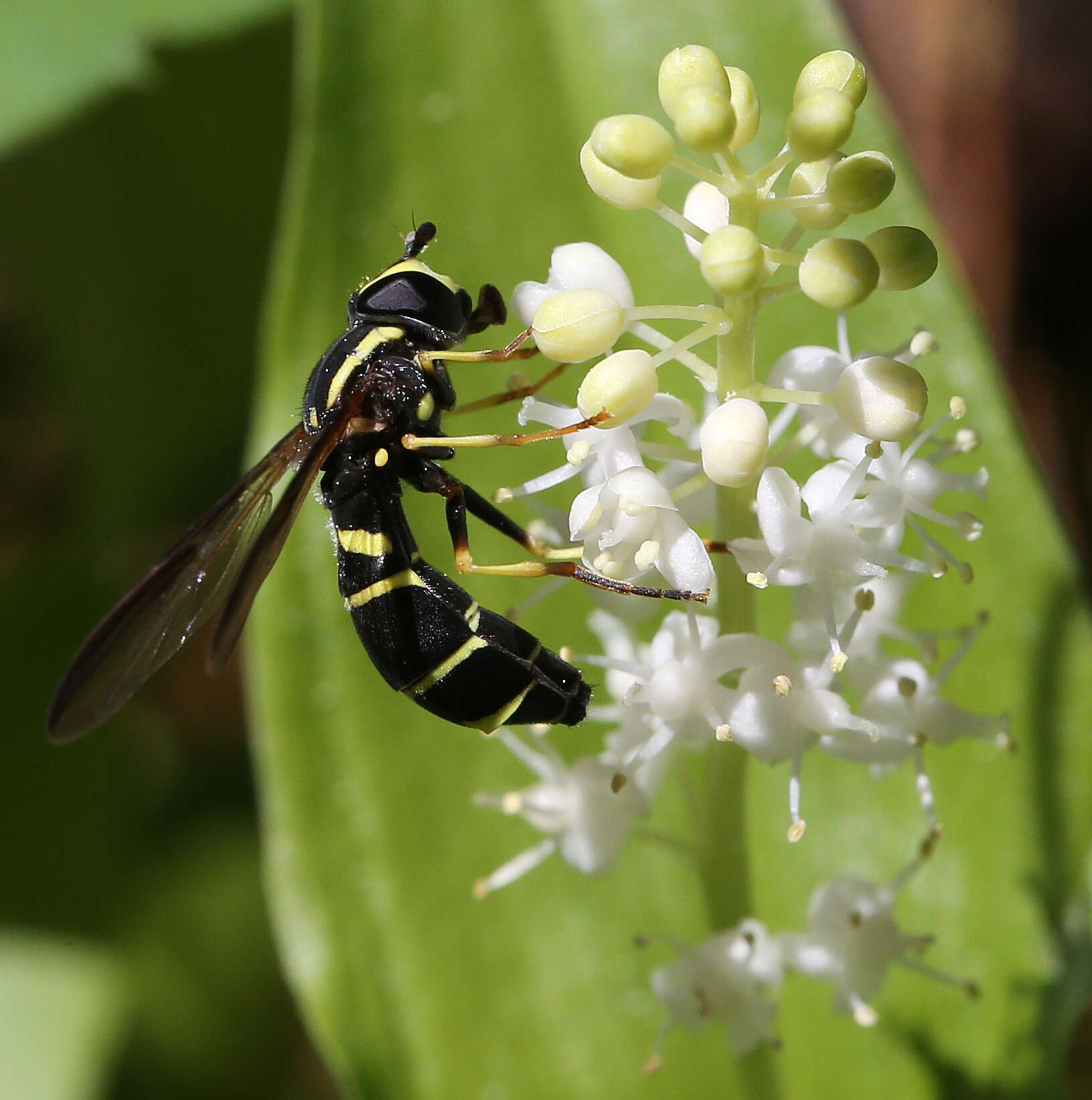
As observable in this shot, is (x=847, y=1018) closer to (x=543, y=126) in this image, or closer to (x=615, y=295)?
(x=615, y=295)

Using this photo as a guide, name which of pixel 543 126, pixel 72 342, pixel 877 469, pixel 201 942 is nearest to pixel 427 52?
pixel 543 126

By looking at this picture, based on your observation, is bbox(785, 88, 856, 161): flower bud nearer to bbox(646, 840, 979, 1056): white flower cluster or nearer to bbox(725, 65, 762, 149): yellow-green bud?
bbox(725, 65, 762, 149): yellow-green bud

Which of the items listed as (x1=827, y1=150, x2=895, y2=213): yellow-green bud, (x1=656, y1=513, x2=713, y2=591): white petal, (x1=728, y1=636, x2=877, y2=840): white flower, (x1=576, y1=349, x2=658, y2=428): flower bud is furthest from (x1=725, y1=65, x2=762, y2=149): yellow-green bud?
(x1=728, y1=636, x2=877, y2=840): white flower

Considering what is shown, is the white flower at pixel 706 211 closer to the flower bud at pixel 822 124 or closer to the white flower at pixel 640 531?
the flower bud at pixel 822 124

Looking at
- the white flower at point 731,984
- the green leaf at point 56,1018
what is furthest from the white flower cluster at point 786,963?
the green leaf at point 56,1018

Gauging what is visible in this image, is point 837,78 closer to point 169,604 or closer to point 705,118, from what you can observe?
point 705,118
